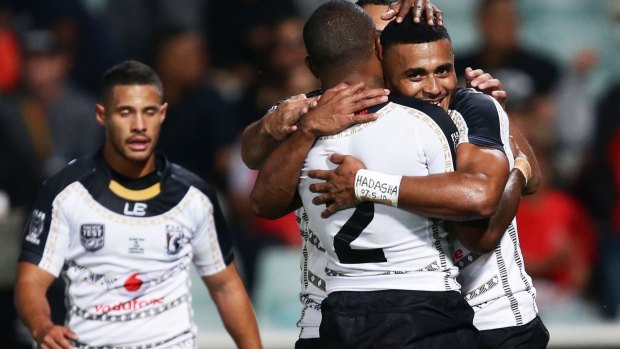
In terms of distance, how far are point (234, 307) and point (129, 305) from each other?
538 mm

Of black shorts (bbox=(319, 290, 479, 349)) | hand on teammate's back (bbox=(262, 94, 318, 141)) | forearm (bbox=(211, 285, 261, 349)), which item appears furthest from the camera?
forearm (bbox=(211, 285, 261, 349))

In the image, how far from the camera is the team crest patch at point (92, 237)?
5.59 m

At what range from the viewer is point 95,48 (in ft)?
32.0

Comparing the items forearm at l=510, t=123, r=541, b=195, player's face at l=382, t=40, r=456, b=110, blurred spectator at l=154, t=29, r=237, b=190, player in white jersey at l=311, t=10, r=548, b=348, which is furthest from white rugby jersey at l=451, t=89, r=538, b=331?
blurred spectator at l=154, t=29, r=237, b=190

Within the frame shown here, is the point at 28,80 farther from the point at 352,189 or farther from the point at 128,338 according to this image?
the point at 352,189

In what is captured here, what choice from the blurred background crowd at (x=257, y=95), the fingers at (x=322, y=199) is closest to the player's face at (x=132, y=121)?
the fingers at (x=322, y=199)

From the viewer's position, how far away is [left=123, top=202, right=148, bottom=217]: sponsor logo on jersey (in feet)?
18.6

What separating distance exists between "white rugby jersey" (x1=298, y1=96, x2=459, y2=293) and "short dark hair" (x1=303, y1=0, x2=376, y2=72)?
23 centimetres

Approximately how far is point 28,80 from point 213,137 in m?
1.64

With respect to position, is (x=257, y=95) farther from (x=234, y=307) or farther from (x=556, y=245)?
(x=234, y=307)

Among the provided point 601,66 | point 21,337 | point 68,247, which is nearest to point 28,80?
point 21,337

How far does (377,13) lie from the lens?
4.93 meters

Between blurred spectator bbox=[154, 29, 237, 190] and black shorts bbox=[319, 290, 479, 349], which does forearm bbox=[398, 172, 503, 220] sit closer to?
black shorts bbox=[319, 290, 479, 349]

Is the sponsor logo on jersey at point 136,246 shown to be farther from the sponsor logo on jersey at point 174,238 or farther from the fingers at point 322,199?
the fingers at point 322,199
